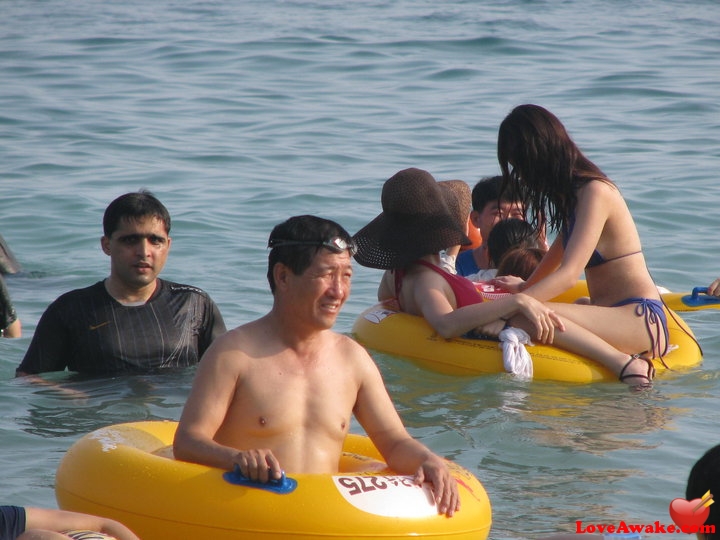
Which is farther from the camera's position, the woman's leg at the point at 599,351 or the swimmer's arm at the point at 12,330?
the swimmer's arm at the point at 12,330

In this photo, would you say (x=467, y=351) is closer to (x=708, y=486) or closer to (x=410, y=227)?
(x=410, y=227)

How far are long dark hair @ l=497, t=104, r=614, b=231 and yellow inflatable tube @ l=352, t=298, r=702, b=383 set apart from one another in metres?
0.69

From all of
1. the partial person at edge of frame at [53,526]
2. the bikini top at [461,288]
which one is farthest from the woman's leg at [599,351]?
the partial person at edge of frame at [53,526]

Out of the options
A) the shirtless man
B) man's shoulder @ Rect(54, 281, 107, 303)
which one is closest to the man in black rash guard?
man's shoulder @ Rect(54, 281, 107, 303)

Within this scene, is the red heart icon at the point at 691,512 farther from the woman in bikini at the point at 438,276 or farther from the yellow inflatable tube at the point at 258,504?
the woman in bikini at the point at 438,276

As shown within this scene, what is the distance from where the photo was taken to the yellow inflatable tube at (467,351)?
18.5ft

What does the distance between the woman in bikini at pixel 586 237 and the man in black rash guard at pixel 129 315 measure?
164 centimetres

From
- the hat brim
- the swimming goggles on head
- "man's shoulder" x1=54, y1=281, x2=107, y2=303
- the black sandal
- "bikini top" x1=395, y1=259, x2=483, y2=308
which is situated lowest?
the black sandal

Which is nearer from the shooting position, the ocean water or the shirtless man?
the shirtless man

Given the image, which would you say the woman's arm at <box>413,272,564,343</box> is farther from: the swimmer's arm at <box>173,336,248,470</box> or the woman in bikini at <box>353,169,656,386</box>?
the swimmer's arm at <box>173,336,248,470</box>

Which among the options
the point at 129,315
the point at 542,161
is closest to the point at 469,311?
the point at 542,161

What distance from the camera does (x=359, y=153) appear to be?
1247 cm

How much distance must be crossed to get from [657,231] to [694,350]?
13.3ft

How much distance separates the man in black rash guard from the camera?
5.17 m
